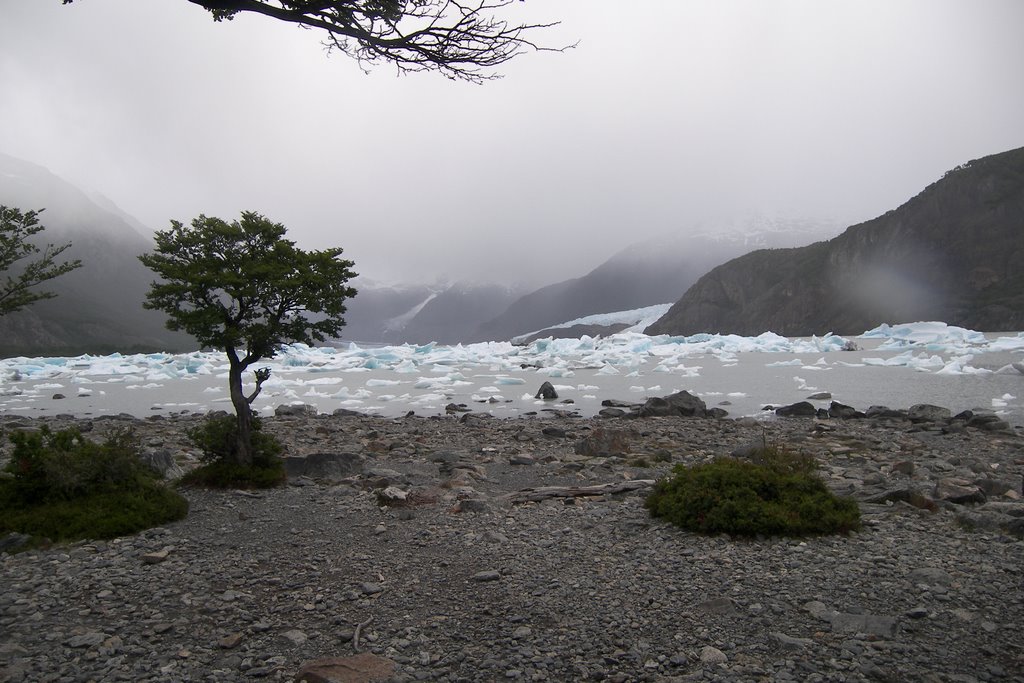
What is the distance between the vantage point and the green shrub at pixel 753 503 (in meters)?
6.54

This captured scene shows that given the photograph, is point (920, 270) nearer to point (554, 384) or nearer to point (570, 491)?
point (554, 384)

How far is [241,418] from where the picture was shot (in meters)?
9.21

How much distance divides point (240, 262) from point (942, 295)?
349 feet

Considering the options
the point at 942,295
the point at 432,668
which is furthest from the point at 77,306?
the point at 942,295

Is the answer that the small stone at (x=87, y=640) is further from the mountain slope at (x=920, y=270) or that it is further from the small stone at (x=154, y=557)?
the mountain slope at (x=920, y=270)

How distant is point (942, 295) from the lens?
92625mm

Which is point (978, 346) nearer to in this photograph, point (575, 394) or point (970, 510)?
point (575, 394)

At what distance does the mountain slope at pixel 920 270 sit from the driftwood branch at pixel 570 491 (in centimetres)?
9196

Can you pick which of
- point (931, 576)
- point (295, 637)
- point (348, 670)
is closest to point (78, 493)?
point (295, 637)

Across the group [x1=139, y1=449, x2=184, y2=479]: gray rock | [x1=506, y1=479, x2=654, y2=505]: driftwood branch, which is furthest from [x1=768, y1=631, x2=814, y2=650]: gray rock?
[x1=139, y1=449, x2=184, y2=479]: gray rock

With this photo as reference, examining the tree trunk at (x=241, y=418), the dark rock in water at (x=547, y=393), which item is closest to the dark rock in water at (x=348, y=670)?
the tree trunk at (x=241, y=418)

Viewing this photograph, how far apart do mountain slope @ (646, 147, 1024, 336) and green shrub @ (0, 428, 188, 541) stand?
9721 centimetres

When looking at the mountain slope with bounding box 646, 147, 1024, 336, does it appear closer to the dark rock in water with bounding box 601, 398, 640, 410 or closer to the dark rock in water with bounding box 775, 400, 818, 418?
the dark rock in water with bounding box 775, 400, 818, 418

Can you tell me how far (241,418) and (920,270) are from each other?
363 feet
